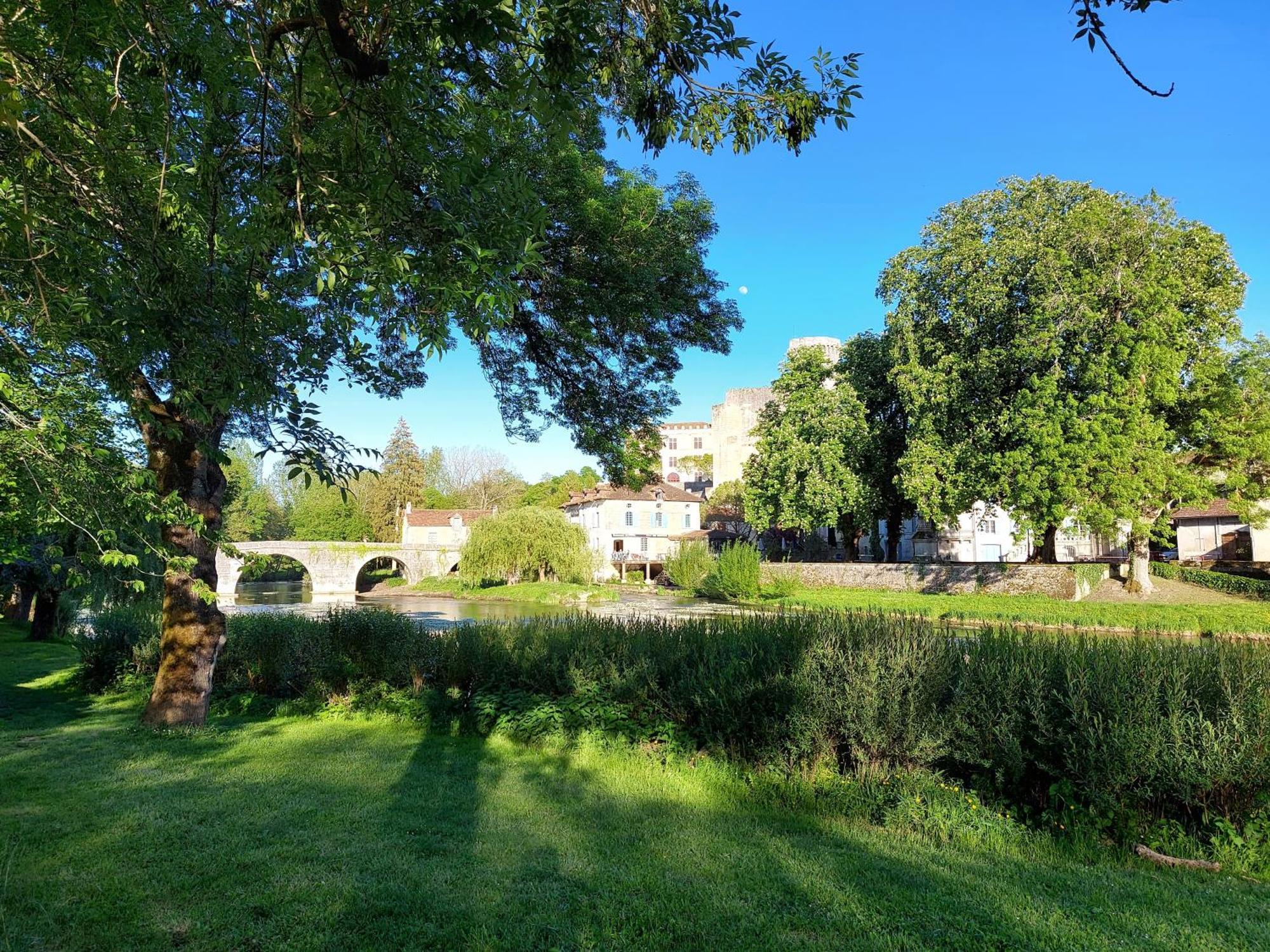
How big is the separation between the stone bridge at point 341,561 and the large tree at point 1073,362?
39.1 meters

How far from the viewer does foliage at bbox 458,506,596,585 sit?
45.8 metres

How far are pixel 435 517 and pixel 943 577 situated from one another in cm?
4339

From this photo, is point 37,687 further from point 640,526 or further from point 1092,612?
point 640,526

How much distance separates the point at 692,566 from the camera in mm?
44938

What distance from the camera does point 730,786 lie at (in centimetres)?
682

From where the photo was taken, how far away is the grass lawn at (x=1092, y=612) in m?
23.4

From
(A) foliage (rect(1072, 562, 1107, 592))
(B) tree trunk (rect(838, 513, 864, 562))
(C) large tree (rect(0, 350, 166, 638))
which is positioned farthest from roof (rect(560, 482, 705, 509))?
(C) large tree (rect(0, 350, 166, 638))

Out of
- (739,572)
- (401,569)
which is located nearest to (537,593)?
(739,572)

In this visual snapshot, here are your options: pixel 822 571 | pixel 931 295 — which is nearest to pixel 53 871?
pixel 931 295

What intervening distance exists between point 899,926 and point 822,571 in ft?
127

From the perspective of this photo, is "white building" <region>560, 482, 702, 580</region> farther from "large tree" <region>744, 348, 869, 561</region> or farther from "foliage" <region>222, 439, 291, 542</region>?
"foliage" <region>222, 439, 291, 542</region>

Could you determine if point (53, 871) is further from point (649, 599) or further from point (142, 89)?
point (649, 599)

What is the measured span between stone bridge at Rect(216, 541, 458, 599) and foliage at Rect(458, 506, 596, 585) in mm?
11269

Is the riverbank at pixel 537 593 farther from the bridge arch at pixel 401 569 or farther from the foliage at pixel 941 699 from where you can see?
the foliage at pixel 941 699
